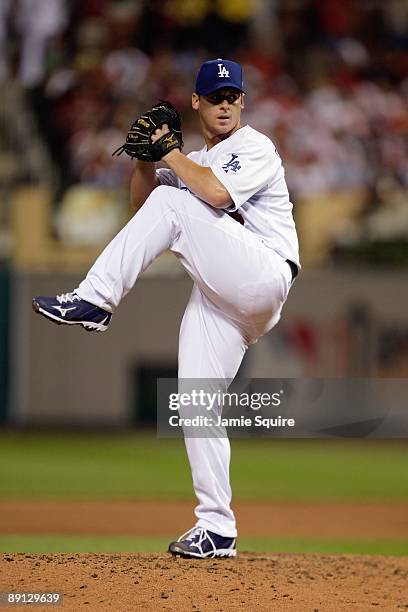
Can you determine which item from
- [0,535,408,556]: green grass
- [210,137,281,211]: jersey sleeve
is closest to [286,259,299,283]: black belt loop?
[210,137,281,211]: jersey sleeve

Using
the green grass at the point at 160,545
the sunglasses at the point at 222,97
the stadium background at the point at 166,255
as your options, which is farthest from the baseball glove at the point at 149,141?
the stadium background at the point at 166,255

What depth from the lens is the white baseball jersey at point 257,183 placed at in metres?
4.33

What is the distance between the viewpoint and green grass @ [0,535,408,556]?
20.1 feet

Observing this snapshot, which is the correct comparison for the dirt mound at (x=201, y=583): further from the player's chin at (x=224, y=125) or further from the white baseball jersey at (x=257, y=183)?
the player's chin at (x=224, y=125)

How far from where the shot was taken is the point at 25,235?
40.1ft

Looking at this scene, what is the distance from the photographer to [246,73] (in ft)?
45.4

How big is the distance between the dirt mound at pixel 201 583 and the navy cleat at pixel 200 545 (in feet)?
0.21

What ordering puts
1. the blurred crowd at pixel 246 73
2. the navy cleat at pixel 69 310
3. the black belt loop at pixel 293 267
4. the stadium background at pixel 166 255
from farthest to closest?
the blurred crowd at pixel 246 73
the stadium background at pixel 166 255
the black belt loop at pixel 293 267
the navy cleat at pixel 69 310

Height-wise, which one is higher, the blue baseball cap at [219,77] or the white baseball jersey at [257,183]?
the blue baseball cap at [219,77]

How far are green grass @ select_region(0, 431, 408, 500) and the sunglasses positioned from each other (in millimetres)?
4832

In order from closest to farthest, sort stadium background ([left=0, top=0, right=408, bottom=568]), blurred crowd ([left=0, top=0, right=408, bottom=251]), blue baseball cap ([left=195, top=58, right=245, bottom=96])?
blue baseball cap ([left=195, top=58, right=245, bottom=96]) → stadium background ([left=0, top=0, right=408, bottom=568]) → blurred crowd ([left=0, top=0, right=408, bottom=251])

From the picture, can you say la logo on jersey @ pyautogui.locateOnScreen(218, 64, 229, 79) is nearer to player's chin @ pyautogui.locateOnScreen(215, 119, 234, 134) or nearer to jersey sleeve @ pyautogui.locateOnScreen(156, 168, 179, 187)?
player's chin @ pyautogui.locateOnScreen(215, 119, 234, 134)

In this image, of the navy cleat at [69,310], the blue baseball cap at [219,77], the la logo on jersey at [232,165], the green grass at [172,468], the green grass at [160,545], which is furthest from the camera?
the green grass at [172,468]

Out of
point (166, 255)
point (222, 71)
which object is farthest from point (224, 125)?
point (166, 255)
